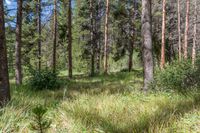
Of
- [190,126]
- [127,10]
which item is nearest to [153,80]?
[190,126]

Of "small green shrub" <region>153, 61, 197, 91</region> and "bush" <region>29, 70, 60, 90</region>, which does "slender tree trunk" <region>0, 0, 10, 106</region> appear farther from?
"bush" <region>29, 70, 60, 90</region>

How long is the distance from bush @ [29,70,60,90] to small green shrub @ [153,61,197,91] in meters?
6.03

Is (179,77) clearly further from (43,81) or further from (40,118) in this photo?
(43,81)

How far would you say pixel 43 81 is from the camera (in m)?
14.2

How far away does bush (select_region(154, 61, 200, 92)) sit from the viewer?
8961 mm

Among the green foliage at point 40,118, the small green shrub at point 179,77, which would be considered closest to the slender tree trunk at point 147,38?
the small green shrub at point 179,77

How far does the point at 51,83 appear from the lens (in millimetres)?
14305

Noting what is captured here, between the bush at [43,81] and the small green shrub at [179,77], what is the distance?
603cm

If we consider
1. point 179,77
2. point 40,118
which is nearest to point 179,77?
point 179,77

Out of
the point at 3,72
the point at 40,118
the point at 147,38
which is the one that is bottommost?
the point at 40,118

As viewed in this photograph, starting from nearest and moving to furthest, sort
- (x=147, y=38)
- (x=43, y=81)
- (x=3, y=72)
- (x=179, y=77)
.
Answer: (x=3, y=72)
(x=179, y=77)
(x=147, y=38)
(x=43, y=81)

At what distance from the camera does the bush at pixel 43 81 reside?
14.1 m

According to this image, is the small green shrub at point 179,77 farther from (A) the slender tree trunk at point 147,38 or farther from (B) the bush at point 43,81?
(B) the bush at point 43,81

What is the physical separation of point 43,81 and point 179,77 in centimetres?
704
